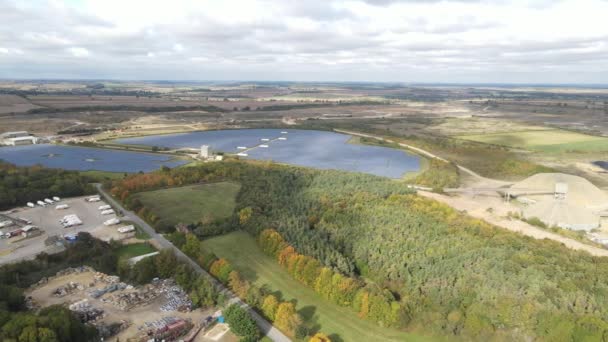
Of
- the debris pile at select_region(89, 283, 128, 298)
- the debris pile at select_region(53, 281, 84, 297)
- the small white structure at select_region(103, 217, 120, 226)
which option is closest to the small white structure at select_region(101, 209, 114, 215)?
the small white structure at select_region(103, 217, 120, 226)

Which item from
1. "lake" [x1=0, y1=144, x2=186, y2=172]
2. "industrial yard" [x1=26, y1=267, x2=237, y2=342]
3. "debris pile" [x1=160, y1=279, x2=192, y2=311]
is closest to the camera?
"industrial yard" [x1=26, y1=267, x2=237, y2=342]

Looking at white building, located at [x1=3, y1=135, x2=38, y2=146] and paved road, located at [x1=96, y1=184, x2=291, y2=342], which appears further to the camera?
white building, located at [x1=3, y1=135, x2=38, y2=146]

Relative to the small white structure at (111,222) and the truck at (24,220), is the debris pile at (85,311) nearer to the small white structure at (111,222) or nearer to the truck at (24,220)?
the small white structure at (111,222)

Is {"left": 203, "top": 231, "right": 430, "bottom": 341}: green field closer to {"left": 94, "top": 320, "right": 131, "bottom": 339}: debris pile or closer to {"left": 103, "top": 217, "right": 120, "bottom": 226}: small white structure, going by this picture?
{"left": 94, "top": 320, "right": 131, "bottom": 339}: debris pile

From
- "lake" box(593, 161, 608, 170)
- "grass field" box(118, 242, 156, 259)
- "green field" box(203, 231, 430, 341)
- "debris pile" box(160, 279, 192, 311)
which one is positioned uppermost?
"debris pile" box(160, 279, 192, 311)

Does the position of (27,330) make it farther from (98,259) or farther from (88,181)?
(88,181)

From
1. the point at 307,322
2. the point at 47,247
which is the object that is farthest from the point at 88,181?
the point at 307,322
